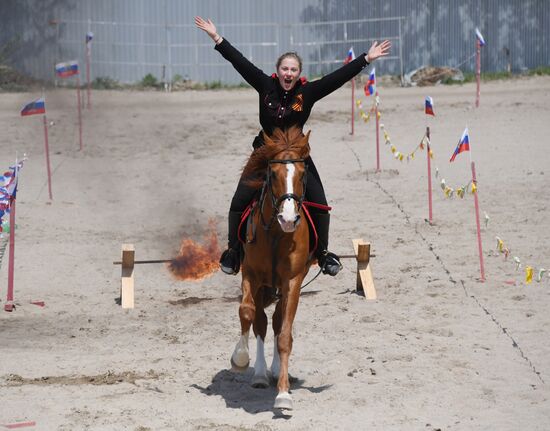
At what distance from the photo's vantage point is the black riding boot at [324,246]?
9.32m

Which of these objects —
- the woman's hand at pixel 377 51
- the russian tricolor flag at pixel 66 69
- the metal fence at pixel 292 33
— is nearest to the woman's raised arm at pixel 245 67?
the woman's hand at pixel 377 51

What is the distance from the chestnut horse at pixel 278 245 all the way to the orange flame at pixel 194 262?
14.2 feet

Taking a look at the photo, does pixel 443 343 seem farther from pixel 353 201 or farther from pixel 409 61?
pixel 409 61

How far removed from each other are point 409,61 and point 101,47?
27.3 ft

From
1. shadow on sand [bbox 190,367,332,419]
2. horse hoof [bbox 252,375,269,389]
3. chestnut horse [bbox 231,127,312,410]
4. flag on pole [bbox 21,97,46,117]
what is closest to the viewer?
chestnut horse [bbox 231,127,312,410]

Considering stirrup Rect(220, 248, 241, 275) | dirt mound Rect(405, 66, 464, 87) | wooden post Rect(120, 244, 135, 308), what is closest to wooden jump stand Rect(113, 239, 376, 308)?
wooden post Rect(120, 244, 135, 308)

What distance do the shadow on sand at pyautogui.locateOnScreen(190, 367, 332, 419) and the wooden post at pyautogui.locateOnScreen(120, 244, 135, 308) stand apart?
2.78 meters

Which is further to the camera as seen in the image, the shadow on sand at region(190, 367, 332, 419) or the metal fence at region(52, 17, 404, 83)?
the metal fence at region(52, 17, 404, 83)

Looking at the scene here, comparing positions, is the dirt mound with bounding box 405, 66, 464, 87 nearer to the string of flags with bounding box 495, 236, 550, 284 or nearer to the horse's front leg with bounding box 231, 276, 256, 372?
the string of flags with bounding box 495, 236, 550, 284

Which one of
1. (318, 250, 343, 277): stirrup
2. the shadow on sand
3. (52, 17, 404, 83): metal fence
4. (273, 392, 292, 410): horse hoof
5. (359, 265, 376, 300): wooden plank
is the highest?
(52, 17, 404, 83): metal fence

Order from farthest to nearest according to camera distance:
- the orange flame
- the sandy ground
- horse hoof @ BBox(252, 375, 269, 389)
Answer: the orange flame, horse hoof @ BBox(252, 375, 269, 389), the sandy ground

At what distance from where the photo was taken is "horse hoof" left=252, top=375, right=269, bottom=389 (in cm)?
930

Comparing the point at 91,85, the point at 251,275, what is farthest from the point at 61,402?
the point at 91,85

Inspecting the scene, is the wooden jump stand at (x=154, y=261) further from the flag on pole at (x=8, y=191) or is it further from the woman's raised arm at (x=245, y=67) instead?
the woman's raised arm at (x=245, y=67)
